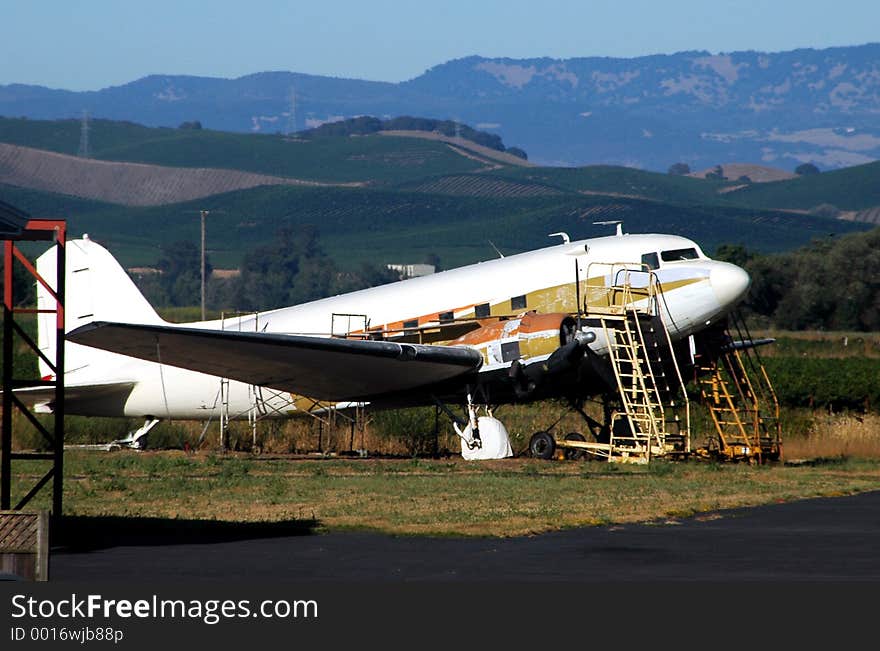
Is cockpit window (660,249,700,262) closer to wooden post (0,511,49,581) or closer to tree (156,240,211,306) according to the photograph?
wooden post (0,511,49,581)

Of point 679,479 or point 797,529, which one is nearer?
point 797,529

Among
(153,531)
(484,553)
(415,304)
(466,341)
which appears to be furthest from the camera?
(415,304)

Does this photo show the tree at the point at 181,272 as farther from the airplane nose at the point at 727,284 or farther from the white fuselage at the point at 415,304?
the airplane nose at the point at 727,284

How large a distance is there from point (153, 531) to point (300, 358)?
1047cm

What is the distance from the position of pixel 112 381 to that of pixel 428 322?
7.54 m

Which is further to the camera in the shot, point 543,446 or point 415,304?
point 415,304

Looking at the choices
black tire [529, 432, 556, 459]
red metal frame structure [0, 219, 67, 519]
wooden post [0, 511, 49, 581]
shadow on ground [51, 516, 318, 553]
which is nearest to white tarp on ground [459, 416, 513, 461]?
black tire [529, 432, 556, 459]

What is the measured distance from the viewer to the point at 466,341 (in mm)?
29703

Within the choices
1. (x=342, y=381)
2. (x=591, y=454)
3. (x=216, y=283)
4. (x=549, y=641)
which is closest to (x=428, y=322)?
(x=342, y=381)

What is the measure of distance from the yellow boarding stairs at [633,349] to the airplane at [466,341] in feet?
0.16

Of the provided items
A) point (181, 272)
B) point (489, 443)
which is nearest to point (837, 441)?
point (489, 443)

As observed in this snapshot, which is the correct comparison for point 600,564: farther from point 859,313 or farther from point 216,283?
point 216,283

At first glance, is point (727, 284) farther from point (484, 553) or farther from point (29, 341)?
point (29, 341)

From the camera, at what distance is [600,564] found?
1491cm
